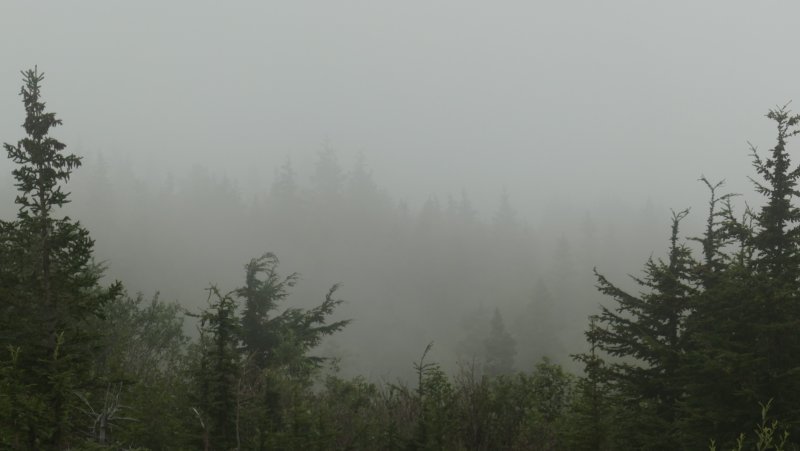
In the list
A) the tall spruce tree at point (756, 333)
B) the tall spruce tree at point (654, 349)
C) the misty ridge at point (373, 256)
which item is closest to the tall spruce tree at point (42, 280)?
the tall spruce tree at point (654, 349)

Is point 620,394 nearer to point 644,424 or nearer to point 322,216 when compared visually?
point 644,424

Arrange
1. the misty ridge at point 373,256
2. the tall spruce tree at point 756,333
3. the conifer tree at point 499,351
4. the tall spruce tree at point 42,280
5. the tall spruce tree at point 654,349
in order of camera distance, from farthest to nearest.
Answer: the misty ridge at point 373,256 < the conifer tree at point 499,351 < the tall spruce tree at point 654,349 < the tall spruce tree at point 756,333 < the tall spruce tree at point 42,280

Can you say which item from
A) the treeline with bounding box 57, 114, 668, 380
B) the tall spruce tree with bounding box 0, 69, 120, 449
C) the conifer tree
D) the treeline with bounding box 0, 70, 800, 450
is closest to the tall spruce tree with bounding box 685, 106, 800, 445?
the treeline with bounding box 0, 70, 800, 450

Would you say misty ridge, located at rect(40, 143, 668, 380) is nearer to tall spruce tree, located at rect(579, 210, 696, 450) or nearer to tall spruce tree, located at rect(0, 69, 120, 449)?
tall spruce tree, located at rect(579, 210, 696, 450)

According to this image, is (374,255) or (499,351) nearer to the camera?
(499,351)

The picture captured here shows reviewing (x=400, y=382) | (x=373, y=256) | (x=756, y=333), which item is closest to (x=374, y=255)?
(x=373, y=256)

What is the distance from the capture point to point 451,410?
11.2 meters

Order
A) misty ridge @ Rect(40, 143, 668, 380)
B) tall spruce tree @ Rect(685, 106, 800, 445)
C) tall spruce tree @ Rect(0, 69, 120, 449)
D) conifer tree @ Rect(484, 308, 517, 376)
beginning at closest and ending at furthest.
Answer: tall spruce tree @ Rect(0, 69, 120, 449) → tall spruce tree @ Rect(685, 106, 800, 445) → conifer tree @ Rect(484, 308, 517, 376) → misty ridge @ Rect(40, 143, 668, 380)

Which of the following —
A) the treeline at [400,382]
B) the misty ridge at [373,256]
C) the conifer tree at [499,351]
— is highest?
the misty ridge at [373,256]

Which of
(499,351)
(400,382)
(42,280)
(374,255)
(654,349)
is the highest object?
(374,255)

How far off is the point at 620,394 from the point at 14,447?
1297cm

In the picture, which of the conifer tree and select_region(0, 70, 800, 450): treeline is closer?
select_region(0, 70, 800, 450): treeline

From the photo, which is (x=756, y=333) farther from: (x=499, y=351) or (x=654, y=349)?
(x=499, y=351)

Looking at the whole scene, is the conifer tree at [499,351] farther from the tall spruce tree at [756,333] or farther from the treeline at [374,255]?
the tall spruce tree at [756,333]
